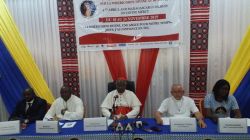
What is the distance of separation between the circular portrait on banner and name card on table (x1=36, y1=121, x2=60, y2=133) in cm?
212

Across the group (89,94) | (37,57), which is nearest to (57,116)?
(89,94)

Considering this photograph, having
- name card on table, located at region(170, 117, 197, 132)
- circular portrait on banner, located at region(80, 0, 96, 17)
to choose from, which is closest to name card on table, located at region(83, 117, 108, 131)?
name card on table, located at region(170, 117, 197, 132)

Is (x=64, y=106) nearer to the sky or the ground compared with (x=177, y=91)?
nearer to the ground

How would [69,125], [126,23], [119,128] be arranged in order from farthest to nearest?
[126,23] → [69,125] → [119,128]

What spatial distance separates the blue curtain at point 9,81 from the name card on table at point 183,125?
2938 mm

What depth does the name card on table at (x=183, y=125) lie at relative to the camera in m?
2.60

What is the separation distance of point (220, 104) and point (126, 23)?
189 centimetres

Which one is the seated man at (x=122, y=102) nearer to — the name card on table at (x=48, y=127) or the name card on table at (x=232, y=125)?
the name card on table at (x=48, y=127)

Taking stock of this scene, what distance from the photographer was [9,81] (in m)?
4.52

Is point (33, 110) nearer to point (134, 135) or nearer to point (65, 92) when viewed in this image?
point (65, 92)

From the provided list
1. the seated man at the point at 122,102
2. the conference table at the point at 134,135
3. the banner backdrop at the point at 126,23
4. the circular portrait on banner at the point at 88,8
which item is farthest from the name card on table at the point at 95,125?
the circular portrait on banner at the point at 88,8

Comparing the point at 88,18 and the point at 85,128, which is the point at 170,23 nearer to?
the point at 88,18

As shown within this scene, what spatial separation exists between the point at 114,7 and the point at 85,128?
2167 millimetres

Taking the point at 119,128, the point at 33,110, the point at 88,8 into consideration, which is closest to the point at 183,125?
the point at 119,128
